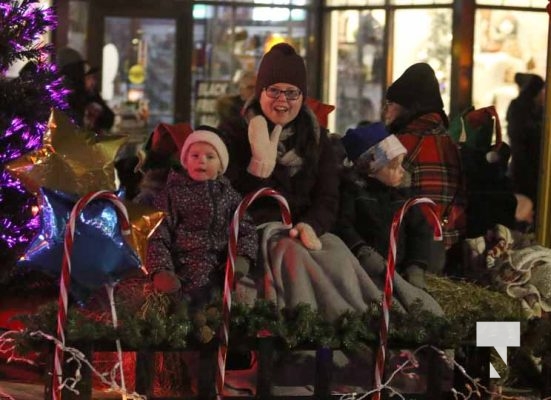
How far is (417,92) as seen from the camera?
27.4ft

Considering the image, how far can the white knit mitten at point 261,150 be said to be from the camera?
692 cm

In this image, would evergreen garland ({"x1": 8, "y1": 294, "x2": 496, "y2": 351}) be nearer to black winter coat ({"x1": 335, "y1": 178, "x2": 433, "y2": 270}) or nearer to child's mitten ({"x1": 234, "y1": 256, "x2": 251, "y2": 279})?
child's mitten ({"x1": 234, "y1": 256, "x2": 251, "y2": 279})

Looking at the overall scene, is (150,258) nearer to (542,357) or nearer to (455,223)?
(542,357)

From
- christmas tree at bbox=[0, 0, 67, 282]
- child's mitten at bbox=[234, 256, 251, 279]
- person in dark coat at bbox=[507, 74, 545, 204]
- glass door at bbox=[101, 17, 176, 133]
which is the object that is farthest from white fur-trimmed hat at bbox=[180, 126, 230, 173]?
glass door at bbox=[101, 17, 176, 133]

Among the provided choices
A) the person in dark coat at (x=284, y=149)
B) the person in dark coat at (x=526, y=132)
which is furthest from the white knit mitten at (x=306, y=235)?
the person in dark coat at (x=526, y=132)

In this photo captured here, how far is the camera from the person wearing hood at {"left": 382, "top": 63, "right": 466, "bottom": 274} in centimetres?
806

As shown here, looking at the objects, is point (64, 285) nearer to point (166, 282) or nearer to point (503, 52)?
point (166, 282)

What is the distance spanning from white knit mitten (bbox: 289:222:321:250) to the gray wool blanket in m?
0.03

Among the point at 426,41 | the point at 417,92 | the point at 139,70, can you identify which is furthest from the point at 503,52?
the point at 417,92

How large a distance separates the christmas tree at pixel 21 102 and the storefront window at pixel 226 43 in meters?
7.65

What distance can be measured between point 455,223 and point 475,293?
4.52 ft

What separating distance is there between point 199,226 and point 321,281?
658 millimetres

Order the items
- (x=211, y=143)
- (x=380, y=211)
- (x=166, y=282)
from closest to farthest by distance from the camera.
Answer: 1. (x=166, y=282)
2. (x=211, y=143)
3. (x=380, y=211)

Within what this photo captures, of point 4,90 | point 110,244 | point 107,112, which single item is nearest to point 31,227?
point 4,90
